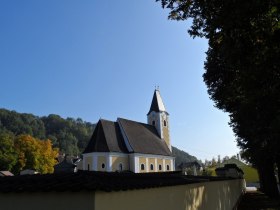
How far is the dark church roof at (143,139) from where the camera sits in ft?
201

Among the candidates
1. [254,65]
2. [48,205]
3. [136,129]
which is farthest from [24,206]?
[136,129]

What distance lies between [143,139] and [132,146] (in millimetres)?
5051

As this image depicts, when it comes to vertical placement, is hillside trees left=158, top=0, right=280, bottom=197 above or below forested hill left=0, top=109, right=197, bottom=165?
below

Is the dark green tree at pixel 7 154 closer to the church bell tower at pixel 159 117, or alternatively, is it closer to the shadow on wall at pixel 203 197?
the church bell tower at pixel 159 117

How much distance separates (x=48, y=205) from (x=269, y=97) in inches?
442

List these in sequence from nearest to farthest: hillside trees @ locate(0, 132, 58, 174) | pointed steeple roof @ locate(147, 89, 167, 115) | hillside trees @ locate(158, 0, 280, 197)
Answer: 1. hillside trees @ locate(158, 0, 280, 197)
2. hillside trees @ locate(0, 132, 58, 174)
3. pointed steeple roof @ locate(147, 89, 167, 115)

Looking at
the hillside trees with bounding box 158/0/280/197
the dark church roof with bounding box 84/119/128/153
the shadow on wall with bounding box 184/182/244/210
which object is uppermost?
the dark church roof with bounding box 84/119/128/153

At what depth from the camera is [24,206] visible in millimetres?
5516

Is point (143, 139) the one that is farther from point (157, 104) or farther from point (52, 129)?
point (52, 129)

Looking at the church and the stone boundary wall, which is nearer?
the stone boundary wall

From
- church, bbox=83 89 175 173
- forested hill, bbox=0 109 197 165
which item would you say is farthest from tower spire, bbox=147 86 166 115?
forested hill, bbox=0 109 197 165

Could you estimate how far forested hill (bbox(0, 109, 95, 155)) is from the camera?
15038 centimetres

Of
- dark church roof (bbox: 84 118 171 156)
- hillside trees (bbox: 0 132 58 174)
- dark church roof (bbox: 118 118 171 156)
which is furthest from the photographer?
hillside trees (bbox: 0 132 58 174)

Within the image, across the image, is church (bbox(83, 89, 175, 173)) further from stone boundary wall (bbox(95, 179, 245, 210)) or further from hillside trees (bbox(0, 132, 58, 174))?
stone boundary wall (bbox(95, 179, 245, 210))
